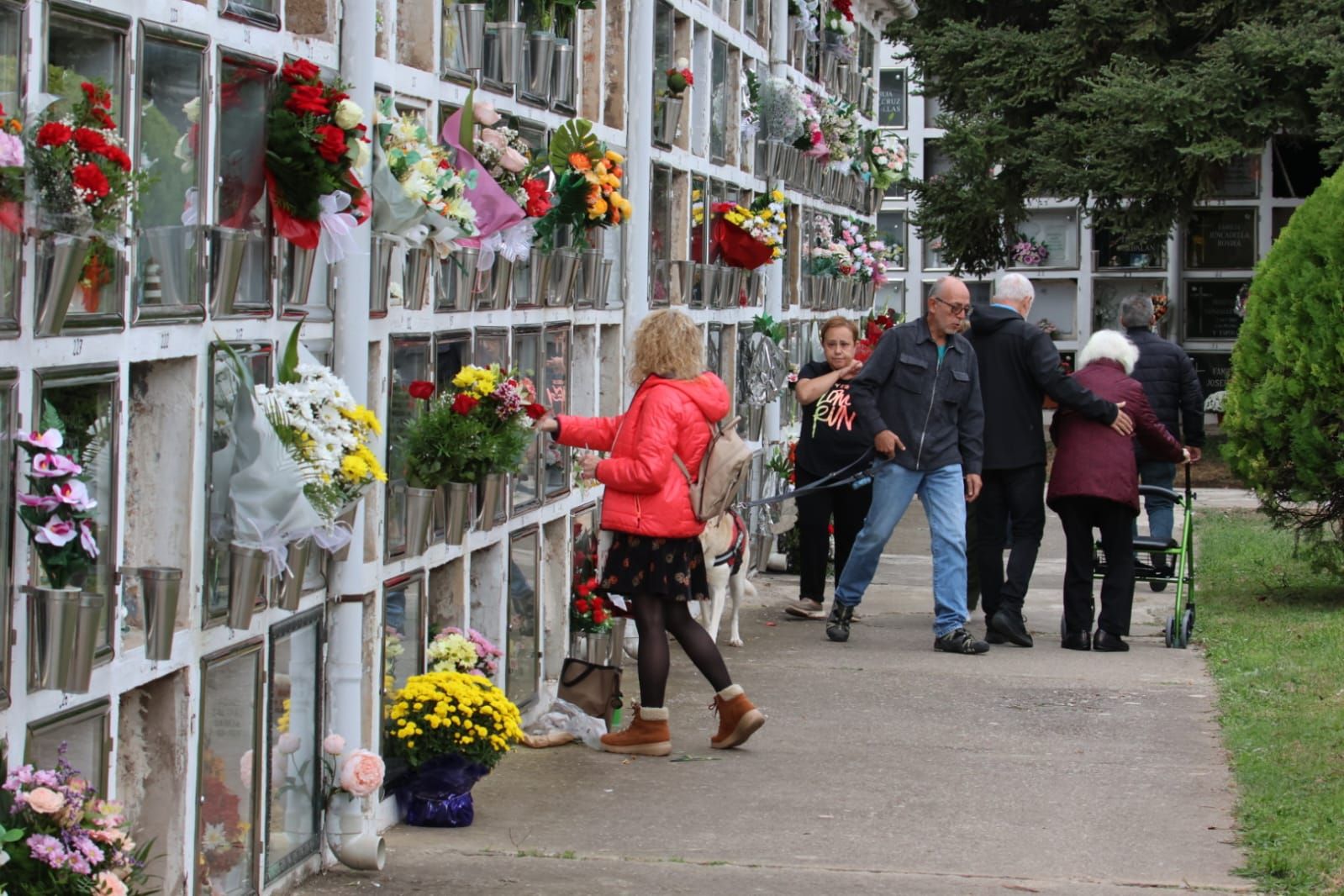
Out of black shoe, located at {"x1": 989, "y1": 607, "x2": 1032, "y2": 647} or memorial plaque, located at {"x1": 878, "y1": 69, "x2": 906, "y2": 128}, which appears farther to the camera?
memorial plaque, located at {"x1": 878, "y1": 69, "x2": 906, "y2": 128}

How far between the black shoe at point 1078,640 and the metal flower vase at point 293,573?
17.7ft

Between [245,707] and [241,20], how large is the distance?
5.32 feet

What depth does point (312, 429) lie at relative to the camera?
4465mm

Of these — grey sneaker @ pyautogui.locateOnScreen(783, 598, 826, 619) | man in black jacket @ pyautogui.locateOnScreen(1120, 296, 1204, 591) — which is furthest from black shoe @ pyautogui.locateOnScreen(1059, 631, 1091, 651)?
man in black jacket @ pyautogui.locateOnScreen(1120, 296, 1204, 591)

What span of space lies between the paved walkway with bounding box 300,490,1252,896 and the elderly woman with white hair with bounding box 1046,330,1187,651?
0.88ft

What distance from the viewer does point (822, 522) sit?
1019cm

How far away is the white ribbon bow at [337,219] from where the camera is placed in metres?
4.75

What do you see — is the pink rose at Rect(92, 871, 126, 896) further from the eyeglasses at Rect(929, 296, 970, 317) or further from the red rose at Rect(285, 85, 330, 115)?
the eyeglasses at Rect(929, 296, 970, 317)

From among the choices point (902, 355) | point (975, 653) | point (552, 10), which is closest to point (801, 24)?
point (902, 355)

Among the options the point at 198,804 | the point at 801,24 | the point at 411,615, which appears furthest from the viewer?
the point at 801,24

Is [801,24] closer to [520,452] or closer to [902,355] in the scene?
[902,355]

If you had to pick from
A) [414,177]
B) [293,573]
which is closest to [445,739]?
[293,573]

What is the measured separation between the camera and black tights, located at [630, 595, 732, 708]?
22.2 ft

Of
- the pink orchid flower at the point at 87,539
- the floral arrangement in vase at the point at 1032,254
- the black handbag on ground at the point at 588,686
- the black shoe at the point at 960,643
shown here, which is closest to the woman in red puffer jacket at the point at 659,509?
the black handbag on ground at the point at 588,686
